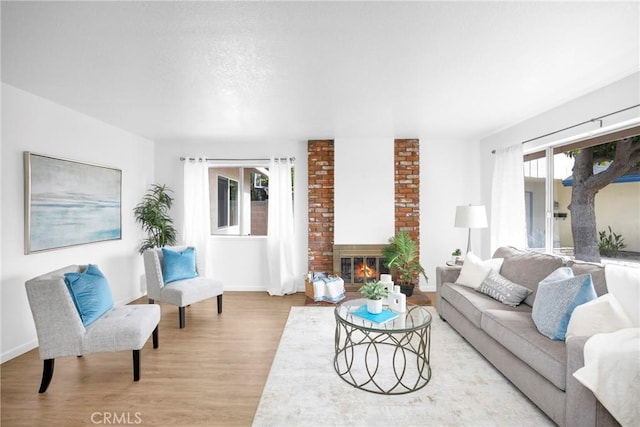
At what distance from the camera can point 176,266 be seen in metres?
3.73

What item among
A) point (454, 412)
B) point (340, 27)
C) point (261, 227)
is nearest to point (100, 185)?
point (261, 227)

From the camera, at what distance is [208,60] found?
7.27 feet

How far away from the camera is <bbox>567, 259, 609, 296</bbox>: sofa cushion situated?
2.19m

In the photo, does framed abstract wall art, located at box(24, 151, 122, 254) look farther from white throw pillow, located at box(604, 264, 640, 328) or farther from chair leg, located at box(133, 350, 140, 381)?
white throw pillow, located at box(604, 264, 640, 328)

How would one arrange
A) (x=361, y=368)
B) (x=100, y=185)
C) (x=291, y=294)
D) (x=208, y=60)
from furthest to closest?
(x=291, y=294)
(x=100, y=185)
(x=361, y=368)
(x=208, y=60)

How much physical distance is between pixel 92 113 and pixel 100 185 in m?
0.85

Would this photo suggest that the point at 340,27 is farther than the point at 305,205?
No

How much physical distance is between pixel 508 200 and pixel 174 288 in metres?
4.26

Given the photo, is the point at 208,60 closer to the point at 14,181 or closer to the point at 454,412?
the point at 14,181

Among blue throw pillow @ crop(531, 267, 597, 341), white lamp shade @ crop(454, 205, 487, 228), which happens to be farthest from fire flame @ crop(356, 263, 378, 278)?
blue throw pillow @ crop(531, 267, 597, 341)

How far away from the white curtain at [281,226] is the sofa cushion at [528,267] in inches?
114

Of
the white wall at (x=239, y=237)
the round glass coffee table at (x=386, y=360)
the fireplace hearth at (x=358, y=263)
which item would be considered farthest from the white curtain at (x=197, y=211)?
the round glass coffee table at (x=386, y=360)

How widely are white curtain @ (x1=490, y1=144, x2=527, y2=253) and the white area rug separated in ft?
6.00

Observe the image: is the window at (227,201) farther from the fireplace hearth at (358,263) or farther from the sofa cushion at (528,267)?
the sofa cushion at (528,267)
